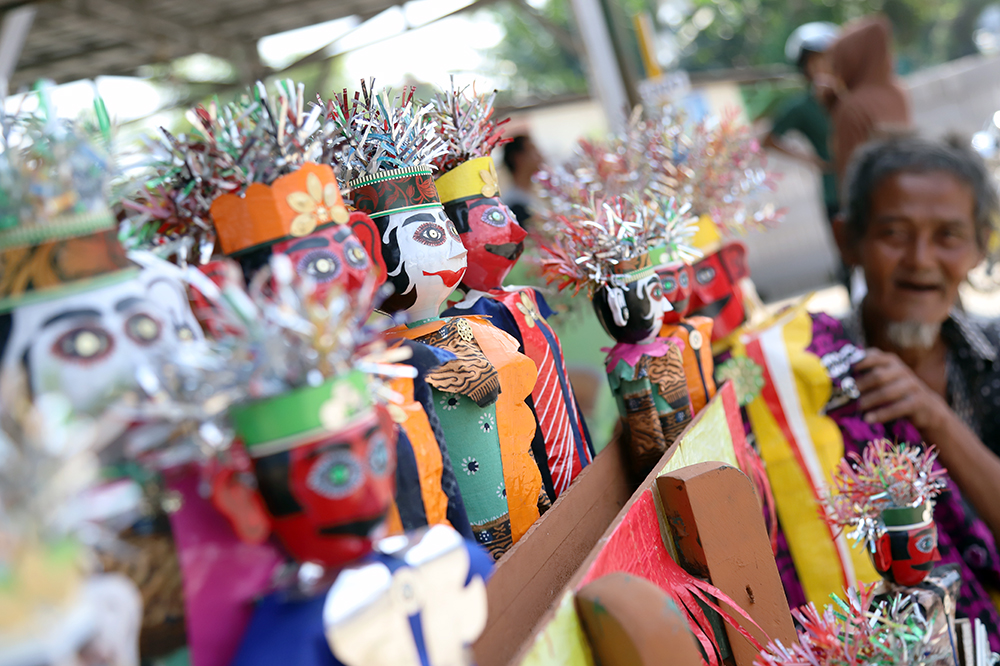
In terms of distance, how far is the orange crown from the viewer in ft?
1.98

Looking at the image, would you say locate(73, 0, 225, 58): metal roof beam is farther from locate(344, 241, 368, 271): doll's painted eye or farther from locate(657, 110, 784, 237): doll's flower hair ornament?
locate(344, 241, 368, 271): doll's painted eye

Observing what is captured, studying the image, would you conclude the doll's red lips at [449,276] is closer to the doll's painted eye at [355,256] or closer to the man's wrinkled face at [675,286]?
the doll's painted eye at [355,256]

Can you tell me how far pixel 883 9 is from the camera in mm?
14383

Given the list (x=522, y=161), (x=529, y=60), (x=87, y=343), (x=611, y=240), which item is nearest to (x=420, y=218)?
(x=611, y=240)

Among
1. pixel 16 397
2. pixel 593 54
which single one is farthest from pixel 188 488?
pixel 593 54

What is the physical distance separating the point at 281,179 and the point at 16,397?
0.94ft

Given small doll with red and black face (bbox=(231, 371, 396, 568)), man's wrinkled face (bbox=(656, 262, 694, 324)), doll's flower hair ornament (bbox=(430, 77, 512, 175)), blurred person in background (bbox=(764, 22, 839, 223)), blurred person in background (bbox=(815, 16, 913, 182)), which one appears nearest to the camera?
small doll with red and black face (bbox=(231, 371, 396, 568))

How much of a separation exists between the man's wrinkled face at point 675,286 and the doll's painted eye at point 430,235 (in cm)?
37

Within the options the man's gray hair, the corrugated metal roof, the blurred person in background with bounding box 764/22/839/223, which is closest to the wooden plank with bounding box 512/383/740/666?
the man's gray hair

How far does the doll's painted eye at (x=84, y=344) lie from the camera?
1.50 feet

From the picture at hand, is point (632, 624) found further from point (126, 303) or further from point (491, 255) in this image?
point (491, 255)

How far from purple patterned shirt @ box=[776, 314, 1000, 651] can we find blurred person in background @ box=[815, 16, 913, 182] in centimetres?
174

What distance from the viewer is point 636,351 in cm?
105

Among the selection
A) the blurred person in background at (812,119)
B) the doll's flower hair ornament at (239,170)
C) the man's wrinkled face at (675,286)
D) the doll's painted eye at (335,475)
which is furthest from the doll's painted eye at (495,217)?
the blurred person in background at (812,119)
